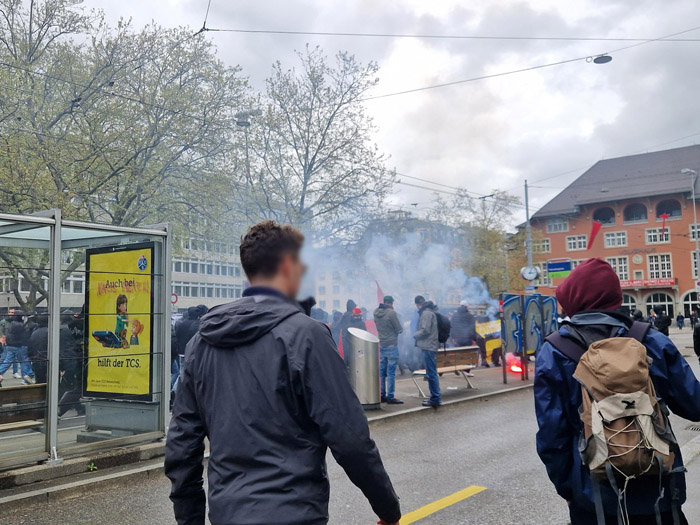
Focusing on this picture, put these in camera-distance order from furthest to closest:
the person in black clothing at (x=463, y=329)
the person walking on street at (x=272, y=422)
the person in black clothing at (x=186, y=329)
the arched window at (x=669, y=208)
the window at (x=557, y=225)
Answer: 1. the window at (x=557, y=225)
2. the arched window at (x=669, y=208)
3. the person in black clothing at (x=463, y=329)
4. the person in black clothing at (x=186, y=329)
5. the person walking on street at (x=272, y=422)

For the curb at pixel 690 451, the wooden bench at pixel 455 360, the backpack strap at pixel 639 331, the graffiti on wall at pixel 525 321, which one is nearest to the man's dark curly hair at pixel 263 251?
the backpack strap at pixel 639 331

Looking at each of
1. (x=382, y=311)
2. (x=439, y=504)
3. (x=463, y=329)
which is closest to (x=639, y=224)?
(x=463, y=329)

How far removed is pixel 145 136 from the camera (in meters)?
17.9

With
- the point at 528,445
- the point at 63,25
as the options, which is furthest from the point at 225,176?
the point at 528,445

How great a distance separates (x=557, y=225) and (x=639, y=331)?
65.2 meters

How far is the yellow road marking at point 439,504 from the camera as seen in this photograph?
473 centimetres

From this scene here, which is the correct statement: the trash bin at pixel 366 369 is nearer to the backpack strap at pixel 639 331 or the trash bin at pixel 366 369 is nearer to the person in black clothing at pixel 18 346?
the person in black clothing at pixel 18 346

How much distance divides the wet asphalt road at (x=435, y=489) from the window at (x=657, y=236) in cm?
5652

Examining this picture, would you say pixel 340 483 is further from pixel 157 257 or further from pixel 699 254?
pixel 699 254

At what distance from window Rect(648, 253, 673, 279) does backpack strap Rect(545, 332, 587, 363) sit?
206ft

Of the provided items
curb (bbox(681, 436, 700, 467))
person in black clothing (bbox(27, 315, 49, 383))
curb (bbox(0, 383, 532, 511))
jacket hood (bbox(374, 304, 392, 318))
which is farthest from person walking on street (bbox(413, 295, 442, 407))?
person in black clothing (bbox(27, 315, 49, 383))

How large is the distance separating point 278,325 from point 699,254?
165 feet

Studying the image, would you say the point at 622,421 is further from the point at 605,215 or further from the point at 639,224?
the point at 605,215

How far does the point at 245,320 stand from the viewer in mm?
1956
